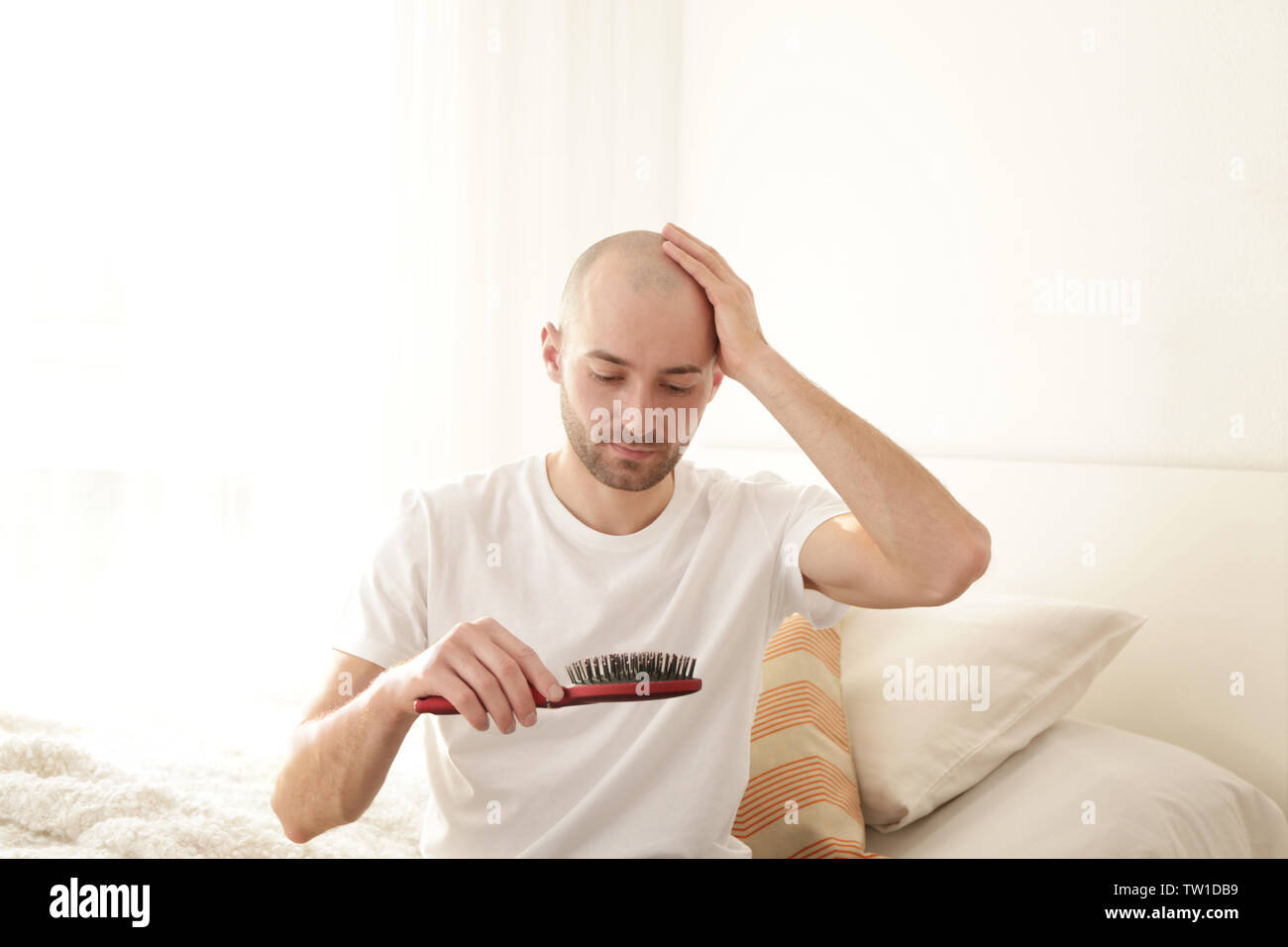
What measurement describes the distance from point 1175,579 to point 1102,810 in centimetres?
51

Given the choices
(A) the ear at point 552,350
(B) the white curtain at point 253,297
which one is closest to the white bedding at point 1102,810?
(A) the ear at point 552,350

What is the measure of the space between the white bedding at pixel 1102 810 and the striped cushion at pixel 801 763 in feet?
0.41

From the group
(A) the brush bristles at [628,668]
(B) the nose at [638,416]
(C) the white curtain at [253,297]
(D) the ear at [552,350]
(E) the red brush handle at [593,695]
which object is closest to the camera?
(E) the red brush handle at [593,695]

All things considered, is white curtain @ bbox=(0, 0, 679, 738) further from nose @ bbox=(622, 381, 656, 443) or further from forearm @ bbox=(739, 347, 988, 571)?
forearm @ bbox=(739, 347, 988, 571)

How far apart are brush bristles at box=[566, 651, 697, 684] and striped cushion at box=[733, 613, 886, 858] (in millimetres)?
309

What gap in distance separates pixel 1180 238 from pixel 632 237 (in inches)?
40.3

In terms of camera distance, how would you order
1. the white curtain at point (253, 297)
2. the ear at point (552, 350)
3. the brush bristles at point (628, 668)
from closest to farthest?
the brush bristles at point (628, 668) → the ear at point (552, 350) → the white curtain at point (253, 297)

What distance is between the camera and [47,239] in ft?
8.73

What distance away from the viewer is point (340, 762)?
1.16m

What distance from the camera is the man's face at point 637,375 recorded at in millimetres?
1354

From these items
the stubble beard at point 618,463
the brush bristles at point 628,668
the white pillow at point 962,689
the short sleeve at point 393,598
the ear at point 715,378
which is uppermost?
the ear at point 715,378

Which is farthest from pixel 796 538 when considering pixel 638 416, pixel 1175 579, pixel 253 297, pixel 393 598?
pixel 253 297

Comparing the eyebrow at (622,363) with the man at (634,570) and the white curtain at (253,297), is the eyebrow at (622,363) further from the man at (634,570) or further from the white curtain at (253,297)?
the white curtain at (253,297)
